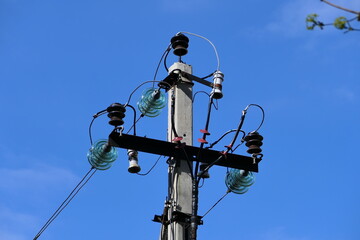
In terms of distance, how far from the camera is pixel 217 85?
958cm

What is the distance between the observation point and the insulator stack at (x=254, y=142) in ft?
31.2

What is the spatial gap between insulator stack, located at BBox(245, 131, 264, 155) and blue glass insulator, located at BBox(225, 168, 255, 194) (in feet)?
1.06

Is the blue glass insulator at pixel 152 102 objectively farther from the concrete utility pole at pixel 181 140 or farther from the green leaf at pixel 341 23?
the green leaf at pixel 341 23

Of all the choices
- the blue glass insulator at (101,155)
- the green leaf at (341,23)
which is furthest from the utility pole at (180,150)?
the green leaf at (341,23)

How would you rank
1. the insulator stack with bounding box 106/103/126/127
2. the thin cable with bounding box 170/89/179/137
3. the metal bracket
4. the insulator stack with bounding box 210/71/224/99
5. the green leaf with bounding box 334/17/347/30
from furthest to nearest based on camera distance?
the insulator stack with bounding box 210/71/224/99, the thin cable with bounding box 170/89/179/137, the insulator stack with bounding box 106/103/126/127, the metal bracket, the green leaf with bounding box 334/17/347/30

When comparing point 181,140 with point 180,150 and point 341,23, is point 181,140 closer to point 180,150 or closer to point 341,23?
point 180,150

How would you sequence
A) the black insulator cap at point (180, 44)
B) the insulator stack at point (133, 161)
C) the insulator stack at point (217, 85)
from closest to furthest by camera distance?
the insulator stack at point (133, 161) → the insulator stack at point (217, 85) → the black insulator cap at point (180, 44)

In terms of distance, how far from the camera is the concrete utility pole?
28.5ft

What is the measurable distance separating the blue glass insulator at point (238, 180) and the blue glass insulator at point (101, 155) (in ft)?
5.14

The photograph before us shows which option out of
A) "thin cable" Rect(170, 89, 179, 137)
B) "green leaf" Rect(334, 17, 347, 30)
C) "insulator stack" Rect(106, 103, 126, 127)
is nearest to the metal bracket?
"thin cable" Rect(170, 89, 179, 137)

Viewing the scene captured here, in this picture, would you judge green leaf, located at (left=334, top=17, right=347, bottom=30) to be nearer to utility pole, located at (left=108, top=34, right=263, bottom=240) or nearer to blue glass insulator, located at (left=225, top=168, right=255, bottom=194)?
utility pole, located at (left=108, top=34, right=263, bottom=240)

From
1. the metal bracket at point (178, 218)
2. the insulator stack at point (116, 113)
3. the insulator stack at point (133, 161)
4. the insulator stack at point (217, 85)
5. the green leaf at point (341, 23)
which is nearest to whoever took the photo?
the green leaf at point (341, 23)

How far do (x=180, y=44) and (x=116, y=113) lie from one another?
5.91ft

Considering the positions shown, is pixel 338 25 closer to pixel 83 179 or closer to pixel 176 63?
pixel 176 63
